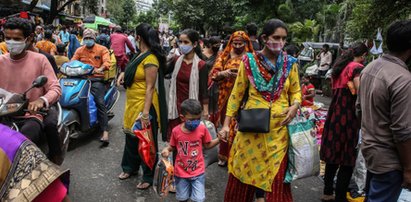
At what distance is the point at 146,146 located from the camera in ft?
12.6

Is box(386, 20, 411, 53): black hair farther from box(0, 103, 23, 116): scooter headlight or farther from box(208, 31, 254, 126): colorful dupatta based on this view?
box(0, 103, 23, 116): scooter headlight

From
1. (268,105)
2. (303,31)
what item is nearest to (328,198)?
(268,105)

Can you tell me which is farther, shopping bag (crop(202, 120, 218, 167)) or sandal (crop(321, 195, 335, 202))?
sandal (crop(321, 195, 335, 202))

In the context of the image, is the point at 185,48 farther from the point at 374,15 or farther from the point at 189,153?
the point at 374,15

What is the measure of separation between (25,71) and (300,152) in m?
2.29

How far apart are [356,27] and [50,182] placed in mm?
8876

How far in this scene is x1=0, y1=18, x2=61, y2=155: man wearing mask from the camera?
9.68ft

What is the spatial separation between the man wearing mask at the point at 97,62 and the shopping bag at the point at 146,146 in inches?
80.4

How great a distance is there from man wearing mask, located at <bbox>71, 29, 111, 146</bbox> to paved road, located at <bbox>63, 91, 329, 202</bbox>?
1.80ft

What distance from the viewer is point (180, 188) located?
3.33 m

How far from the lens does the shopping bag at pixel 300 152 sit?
2.97m

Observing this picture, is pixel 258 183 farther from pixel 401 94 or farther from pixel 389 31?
pixel 389 31

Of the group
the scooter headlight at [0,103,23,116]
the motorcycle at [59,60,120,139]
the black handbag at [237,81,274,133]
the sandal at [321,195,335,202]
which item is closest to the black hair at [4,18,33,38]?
the scooter headlight at [0,103,23,116]

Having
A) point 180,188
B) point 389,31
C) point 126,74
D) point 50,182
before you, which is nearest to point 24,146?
point 50,182
